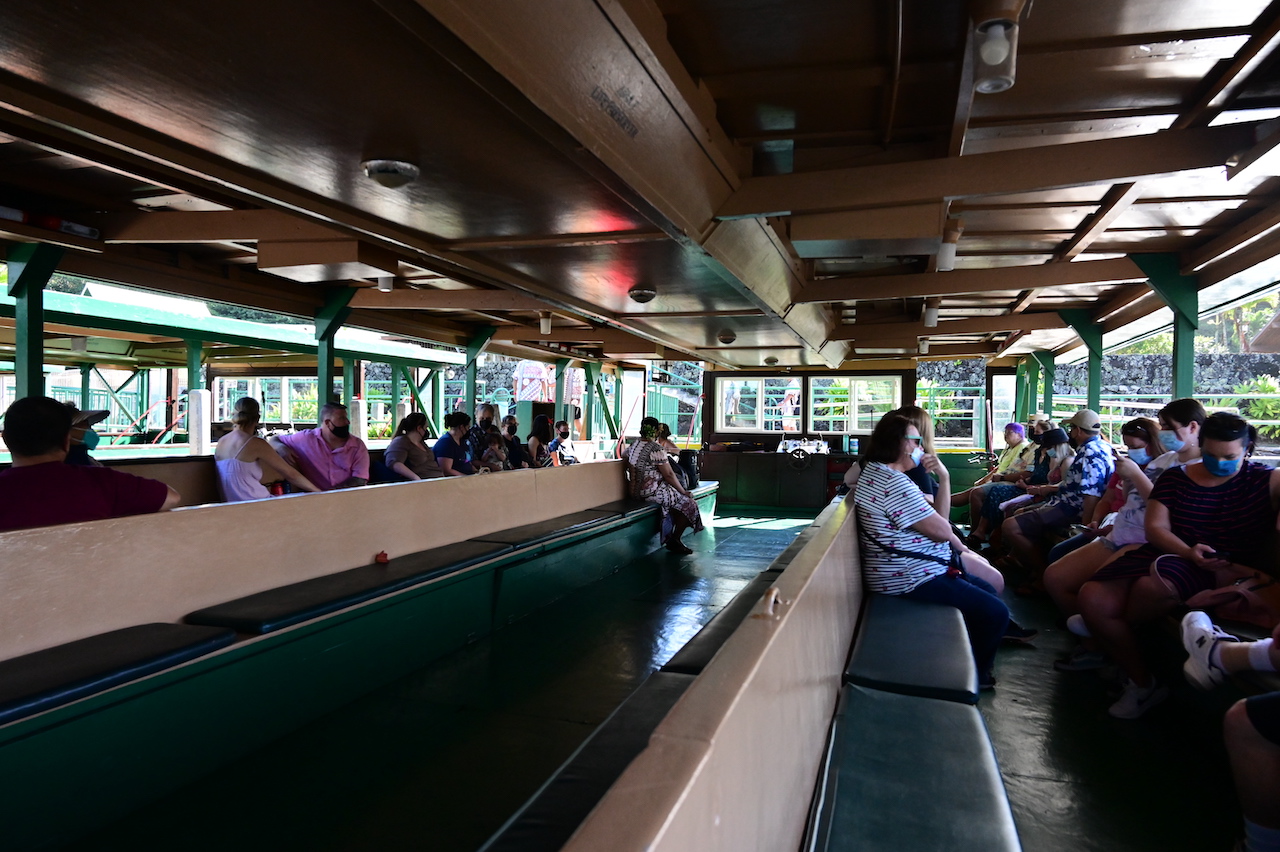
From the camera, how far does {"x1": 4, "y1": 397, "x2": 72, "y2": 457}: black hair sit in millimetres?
2617

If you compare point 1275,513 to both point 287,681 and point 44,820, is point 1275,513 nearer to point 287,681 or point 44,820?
point 287,681

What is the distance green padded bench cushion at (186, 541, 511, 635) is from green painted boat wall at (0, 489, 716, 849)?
0.19 feet

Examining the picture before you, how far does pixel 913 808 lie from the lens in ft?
5.49

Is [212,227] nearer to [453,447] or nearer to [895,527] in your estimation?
[453,447]

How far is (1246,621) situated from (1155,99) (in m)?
2.40

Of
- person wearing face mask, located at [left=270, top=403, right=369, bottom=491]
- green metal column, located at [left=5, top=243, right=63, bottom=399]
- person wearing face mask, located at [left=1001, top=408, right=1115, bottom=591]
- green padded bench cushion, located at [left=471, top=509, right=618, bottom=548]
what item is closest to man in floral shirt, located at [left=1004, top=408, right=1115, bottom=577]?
person wearing face mask, located at [left=1001, top=408, right=1115, bottom=591]

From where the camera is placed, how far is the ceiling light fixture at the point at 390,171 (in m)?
3.13

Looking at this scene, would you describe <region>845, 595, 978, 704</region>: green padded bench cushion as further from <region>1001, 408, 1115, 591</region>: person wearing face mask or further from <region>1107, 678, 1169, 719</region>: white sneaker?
<region>1001, 408, 1115, 591</region>: person wearing face mask

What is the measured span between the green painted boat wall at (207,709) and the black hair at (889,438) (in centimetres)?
238

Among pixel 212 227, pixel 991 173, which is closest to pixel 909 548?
pixel 991 173

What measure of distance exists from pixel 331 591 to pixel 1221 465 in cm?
395

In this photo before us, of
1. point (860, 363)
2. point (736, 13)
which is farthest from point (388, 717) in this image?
point (860, 363)

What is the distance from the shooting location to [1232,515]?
120 inches

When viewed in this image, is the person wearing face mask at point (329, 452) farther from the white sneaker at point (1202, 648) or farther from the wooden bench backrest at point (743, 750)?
the white sneaker at point (1202, 648)
